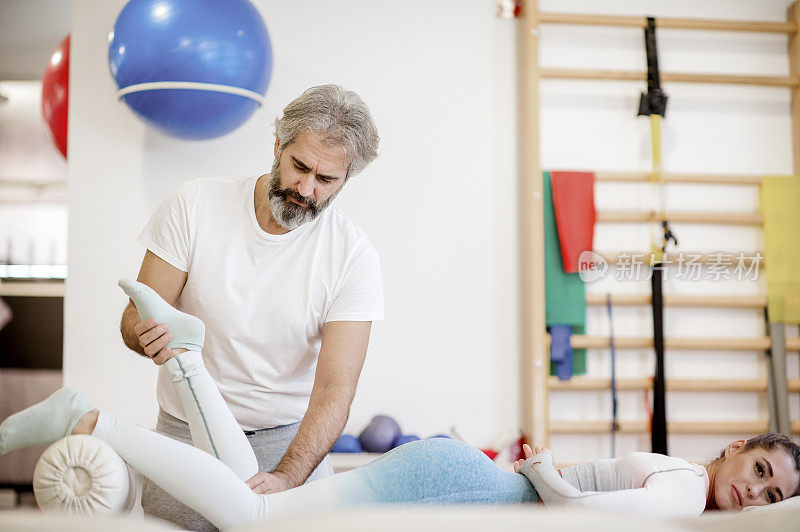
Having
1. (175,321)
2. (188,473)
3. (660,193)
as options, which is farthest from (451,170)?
(188,473)

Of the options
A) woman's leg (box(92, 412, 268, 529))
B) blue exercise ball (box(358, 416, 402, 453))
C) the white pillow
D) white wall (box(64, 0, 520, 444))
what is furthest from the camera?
white wall (box(64, 0, 520, 444))

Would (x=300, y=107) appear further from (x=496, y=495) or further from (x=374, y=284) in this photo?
(x=496, y=495)

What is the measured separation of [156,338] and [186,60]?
1216 mm

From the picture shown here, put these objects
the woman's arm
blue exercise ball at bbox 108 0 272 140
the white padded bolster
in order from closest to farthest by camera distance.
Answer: the white padded bolster < the woman's arm < blue exercise ball at bbox 108 0 272 140

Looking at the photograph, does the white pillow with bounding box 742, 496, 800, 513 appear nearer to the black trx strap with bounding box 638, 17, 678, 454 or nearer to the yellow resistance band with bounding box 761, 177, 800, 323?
the black trx strap with bounding box 638, 17, 678, 454

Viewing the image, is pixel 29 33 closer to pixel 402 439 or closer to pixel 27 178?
pixel 27 178

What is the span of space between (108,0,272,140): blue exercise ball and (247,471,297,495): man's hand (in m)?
1.39

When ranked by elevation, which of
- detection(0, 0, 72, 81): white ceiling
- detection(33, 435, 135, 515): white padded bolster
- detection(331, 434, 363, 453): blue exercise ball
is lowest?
detection(331, 434, 363, 453): blue exercise ball

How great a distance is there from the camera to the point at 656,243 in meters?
2.92

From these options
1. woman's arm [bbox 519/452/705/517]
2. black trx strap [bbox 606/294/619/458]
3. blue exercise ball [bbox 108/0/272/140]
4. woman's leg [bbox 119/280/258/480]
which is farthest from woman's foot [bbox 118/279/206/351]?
black trx strap [bbox 606/294/619/458]

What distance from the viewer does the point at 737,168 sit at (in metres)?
2.99

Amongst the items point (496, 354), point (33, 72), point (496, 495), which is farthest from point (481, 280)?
point (33, 72)

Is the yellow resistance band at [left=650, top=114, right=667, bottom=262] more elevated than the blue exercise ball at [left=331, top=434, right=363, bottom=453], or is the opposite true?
the yellow resistance band at [left=650, top=114, right=667, bottom=262]

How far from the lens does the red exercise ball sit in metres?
2.83
